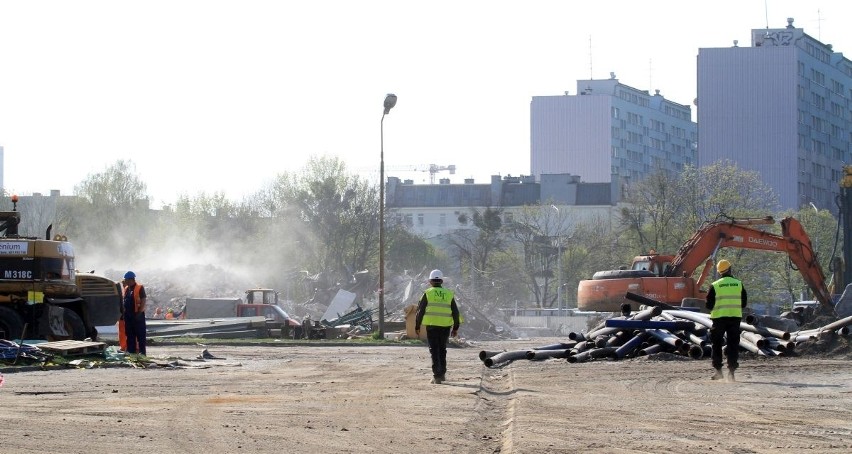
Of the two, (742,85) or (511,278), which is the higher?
(742,85)

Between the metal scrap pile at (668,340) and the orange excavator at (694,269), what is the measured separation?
35.0ft

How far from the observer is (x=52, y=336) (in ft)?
87.4

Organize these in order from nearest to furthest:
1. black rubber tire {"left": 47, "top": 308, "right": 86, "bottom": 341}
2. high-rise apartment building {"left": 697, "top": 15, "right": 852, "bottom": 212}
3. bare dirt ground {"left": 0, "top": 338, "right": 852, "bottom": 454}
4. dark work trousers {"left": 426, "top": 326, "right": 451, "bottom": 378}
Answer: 1. bare dirt ground {"left": 0, "top": 338, "right": 852, "bottom": 454}
2. dark work trousers {"left": 426, "top": 326, "right": 451, "bottom": 378}
3. black rubber tire {"left": 47, "top": 308, "right": 86, "bottom": 341}
4. high-rise apartment building {"left": 697, "top": 15, "right": 852, "bottom": 212}

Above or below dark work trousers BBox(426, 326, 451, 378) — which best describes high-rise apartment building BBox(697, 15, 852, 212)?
above

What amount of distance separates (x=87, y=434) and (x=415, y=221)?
368 ft

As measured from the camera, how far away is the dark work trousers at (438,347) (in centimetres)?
1894

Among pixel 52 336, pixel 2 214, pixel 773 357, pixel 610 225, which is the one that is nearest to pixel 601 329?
pixel 773 357

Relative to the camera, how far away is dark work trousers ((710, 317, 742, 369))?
19375mm

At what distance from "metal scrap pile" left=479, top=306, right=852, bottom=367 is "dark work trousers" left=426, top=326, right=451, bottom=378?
3678 millimetres

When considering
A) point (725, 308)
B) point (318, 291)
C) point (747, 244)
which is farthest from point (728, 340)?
point (318, 291)

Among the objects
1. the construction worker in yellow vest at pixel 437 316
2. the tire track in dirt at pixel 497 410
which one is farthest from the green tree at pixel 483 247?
the construction worker in yellow vest at pixel 437 316

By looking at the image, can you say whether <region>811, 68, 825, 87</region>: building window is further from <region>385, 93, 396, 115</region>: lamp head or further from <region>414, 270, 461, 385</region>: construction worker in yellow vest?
<region>414, 270, 461, 385</region>: construction worker in yellow vest

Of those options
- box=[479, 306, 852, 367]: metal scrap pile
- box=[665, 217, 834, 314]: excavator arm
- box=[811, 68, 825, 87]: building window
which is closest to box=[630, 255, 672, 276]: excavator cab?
box=[665, 217, 834, 314]: excavator arm

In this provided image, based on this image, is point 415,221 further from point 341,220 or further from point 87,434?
point 87,434
